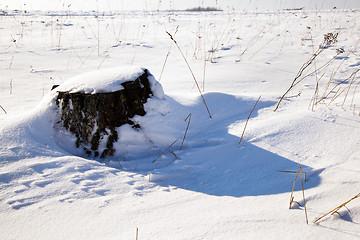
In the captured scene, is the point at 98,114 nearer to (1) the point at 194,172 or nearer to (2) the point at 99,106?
(2) the point at 99,106

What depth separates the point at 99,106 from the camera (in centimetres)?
158

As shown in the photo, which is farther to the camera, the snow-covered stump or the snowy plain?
the snow-covered stump

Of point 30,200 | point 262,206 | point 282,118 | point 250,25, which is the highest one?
point 250,25

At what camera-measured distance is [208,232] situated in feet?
3.16

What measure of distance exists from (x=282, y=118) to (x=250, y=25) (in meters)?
6.08

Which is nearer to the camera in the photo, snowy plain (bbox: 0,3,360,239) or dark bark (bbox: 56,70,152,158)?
snowy plain (bbox: 0,3,360,239)

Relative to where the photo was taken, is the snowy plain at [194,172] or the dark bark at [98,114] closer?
the snowy plain at [194,172]

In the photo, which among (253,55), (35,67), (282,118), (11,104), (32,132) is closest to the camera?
(32,132)

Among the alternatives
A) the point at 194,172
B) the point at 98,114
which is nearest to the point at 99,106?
the point at 98,114

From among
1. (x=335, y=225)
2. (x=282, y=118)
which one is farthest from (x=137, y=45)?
(x=335, y=225)

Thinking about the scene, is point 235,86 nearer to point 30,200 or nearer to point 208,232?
point 208,232

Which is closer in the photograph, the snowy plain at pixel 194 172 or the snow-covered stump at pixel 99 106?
the snowy plain at pixel 194 172

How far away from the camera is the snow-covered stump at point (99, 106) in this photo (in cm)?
158

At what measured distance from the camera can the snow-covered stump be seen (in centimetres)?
158
